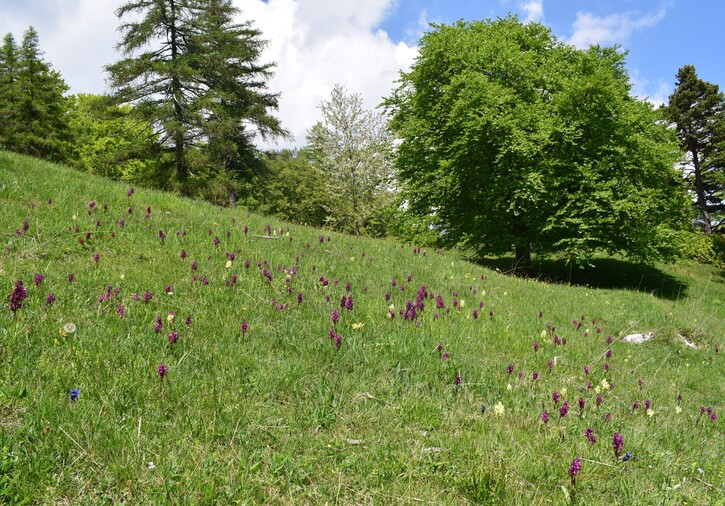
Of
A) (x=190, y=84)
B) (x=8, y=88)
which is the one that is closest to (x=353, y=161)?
(x=190, y=84)

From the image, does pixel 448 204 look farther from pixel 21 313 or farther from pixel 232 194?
pixel 21 313

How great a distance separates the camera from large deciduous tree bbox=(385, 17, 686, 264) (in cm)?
1941

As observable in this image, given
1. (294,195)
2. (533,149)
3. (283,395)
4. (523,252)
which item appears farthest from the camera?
(294,195)

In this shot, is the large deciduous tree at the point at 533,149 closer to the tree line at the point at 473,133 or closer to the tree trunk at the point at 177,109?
the tree line at the point at 473,133

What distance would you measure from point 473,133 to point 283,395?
1927 centimetres

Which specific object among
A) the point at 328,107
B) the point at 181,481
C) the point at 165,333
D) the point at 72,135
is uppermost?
the point at 328,107

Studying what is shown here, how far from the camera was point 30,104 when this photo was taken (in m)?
33.3

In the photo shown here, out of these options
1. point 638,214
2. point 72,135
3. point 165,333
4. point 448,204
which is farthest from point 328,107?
point 165,333

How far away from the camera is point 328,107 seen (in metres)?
37.8

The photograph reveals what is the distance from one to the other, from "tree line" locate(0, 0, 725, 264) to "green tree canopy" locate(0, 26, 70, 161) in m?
0.13

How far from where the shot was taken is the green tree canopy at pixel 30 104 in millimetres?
32125

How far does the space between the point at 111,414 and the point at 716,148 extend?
4663 centimetres

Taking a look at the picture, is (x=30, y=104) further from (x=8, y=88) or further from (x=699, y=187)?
(x=699, y=187)

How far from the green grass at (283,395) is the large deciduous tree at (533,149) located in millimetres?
14154
